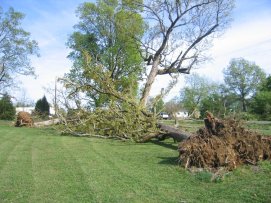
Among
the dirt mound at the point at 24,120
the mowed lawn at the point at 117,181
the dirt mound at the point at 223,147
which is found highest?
the dirt mound at the point at 24,120

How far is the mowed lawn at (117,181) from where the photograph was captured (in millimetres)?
5047

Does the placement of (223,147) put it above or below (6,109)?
below

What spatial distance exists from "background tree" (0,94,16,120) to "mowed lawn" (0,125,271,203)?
25.8 meters

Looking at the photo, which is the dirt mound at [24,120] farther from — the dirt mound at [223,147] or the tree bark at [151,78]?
the dirt mound at [223,147]

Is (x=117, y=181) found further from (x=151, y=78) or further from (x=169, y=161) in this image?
(x=151, y=78)

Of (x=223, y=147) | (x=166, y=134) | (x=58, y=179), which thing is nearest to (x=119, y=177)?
(x=58, y=179)

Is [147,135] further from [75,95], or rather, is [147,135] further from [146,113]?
[75,95]

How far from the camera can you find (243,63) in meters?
67.8

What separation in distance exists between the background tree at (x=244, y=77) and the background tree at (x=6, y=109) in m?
44.6

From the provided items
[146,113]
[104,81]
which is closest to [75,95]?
[104,81]

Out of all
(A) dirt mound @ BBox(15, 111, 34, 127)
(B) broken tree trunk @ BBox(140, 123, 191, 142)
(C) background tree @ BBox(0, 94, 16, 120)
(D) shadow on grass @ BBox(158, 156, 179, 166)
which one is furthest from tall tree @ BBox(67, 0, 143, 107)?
(D) shadow on grass @ BBox(158, 156, 179, 166)

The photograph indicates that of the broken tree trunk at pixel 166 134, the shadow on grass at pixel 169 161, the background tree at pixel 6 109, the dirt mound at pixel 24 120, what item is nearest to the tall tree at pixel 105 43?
the background tree at pixel 6 109

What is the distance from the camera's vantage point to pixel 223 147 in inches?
279

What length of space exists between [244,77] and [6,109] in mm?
46793
